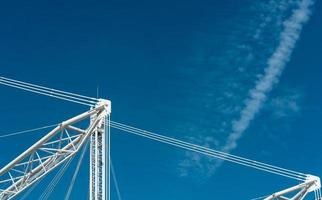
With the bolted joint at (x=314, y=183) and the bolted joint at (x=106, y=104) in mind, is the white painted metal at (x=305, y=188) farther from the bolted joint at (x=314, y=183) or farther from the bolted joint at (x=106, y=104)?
Answer: the bolted joint at (x=106, y=104)

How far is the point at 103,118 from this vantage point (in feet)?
161

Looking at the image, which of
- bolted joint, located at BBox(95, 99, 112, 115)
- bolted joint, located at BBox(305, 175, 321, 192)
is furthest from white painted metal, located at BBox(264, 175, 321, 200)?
bolted joint, located at BBox(95, 99, 112, 115)

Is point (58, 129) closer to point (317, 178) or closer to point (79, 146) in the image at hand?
point (79, 146)

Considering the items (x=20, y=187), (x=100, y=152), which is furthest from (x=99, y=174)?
(x=20, y=187)

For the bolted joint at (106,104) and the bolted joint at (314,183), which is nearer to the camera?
the bolted joint at (106,104)

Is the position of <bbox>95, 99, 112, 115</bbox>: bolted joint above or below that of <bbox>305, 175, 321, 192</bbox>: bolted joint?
above

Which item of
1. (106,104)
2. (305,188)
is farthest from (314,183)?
(106,104)

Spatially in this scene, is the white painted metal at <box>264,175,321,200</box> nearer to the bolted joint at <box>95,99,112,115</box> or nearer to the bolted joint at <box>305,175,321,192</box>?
the bolted joint at <box>305,175,321,192</box>

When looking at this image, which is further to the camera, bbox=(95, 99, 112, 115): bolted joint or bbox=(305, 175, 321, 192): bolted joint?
bbox=(305, 175, 321, 192): bolted joint

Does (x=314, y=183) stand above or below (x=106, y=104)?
below

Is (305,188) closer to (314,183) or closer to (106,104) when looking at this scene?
(314,183)

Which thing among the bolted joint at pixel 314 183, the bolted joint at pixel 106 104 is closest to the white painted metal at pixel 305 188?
the bolted joint at pixel 314 183

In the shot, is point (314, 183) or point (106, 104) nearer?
point (106, 104)

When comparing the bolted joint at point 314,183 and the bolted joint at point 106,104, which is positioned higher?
the bolted joint at point 106,104
